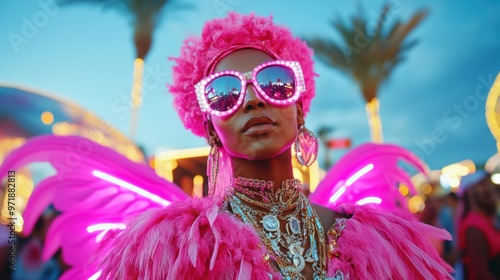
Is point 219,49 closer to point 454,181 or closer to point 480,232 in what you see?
point 480,232

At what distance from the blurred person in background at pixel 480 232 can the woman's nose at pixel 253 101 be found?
4006 mm

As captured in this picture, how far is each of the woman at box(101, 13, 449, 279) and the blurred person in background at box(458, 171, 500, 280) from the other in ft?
11.0

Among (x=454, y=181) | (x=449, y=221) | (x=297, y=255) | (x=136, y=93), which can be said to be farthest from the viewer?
(x=136, y=93)

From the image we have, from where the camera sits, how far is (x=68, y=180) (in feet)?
5.76

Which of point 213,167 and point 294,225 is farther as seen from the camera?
point 213,167

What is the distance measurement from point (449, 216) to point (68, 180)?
184 inches

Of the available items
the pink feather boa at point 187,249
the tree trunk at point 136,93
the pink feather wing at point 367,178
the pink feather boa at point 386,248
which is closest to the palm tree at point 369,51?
the tree trunk at point 136,93

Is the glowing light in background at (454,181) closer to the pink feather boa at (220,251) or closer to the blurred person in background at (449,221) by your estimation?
the blurred person in background at (449,221)

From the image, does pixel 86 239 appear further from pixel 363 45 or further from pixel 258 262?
pixel 363 45

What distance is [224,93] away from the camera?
1.60 meters

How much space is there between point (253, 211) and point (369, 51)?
11149 millimetres

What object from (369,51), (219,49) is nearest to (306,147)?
(219,49)

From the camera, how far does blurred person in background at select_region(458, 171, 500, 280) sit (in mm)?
4438

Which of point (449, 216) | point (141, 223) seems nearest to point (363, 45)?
point (449, 216)
